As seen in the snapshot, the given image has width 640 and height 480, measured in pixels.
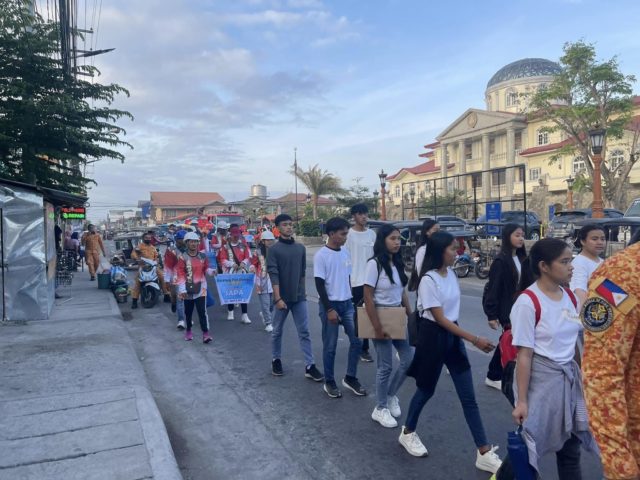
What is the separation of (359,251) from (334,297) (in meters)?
1.24

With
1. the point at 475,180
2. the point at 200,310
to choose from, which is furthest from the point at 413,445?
the point at 475,180

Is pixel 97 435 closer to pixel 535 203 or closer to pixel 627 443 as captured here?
pixel 627 443

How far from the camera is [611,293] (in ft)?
5.53

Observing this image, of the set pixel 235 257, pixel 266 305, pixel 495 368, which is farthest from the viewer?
pixel 235 257

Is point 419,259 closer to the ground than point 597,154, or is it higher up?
closer to the ground

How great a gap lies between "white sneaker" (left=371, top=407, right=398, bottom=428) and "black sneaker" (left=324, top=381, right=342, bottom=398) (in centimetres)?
71

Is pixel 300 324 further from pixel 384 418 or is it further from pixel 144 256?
pixel 144 256

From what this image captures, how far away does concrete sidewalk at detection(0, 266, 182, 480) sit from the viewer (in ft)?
11.8

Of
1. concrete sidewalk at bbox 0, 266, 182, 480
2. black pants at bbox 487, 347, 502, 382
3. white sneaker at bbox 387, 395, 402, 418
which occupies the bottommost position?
white sneaker at bbox 387, 395, 402, 418

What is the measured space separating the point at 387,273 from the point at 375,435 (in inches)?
54.7

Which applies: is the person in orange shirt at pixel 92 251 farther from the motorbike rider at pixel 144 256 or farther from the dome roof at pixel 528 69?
the dome roof at pixel 528 69

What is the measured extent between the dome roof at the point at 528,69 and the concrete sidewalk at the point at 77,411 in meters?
57.3

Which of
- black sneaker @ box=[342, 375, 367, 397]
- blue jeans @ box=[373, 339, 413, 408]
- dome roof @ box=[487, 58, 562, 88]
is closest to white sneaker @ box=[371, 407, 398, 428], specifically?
blue jeans @ box=[373, 339, 413, 408]

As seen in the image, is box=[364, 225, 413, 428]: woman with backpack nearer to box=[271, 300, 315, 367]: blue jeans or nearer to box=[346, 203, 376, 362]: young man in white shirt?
box=[271, 300, 315, 367]: blue jeans
